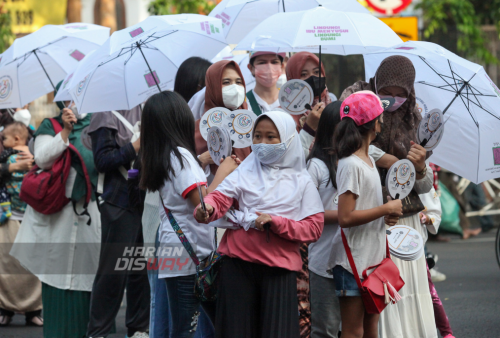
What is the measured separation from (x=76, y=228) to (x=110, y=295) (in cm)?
70

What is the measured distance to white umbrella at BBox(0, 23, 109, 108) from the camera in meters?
6.12

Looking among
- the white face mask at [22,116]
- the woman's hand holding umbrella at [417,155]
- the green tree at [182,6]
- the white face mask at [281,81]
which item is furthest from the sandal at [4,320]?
the green tree at [182,6]

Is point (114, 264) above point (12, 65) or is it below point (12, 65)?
below

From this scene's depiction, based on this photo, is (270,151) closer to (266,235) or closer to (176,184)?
(266,235)

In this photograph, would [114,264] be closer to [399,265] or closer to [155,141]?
[155,141]

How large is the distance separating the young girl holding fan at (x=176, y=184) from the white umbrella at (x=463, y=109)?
1.54m

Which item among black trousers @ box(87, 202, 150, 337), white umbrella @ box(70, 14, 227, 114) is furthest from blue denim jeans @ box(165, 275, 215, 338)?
white umbrella @ box(70, 14, 227, 114)

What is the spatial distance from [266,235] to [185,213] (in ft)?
1.99

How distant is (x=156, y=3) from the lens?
13984mm

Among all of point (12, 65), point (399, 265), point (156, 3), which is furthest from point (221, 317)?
point (156, 3)

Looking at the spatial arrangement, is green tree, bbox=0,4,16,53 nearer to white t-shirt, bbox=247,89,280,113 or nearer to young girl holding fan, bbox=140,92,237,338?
white t-shirt, bbox=247,89,280,113

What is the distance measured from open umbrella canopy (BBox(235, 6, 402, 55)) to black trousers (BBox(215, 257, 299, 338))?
5.07 ft

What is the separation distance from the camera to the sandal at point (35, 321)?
21.5 ft

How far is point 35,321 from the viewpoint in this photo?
6566mm
